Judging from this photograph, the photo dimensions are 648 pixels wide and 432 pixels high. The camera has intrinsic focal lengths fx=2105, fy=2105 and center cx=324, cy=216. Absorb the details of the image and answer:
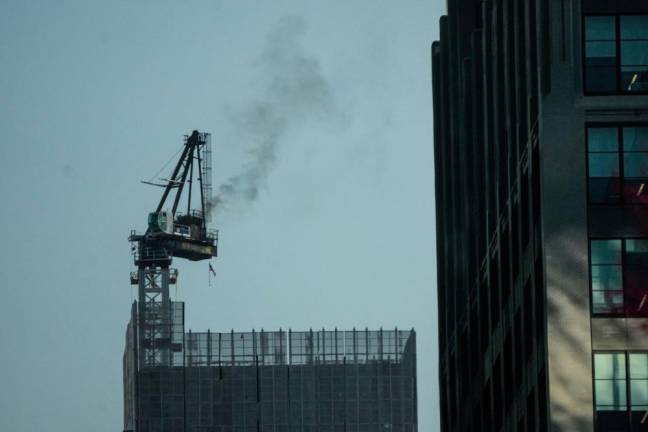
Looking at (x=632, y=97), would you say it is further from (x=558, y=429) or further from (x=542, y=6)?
(x=558, y=429)

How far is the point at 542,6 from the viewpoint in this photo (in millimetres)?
63469

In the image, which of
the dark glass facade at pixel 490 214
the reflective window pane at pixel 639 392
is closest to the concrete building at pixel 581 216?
the reflective window pane at pixel 639 392

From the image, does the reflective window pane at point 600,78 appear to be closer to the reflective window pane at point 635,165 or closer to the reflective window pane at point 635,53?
the reflective window pane at point 635,53

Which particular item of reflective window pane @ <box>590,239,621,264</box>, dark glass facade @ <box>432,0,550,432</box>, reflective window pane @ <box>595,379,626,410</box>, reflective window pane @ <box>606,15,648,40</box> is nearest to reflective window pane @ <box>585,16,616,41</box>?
reflective window pane @ <box>606,15,648,40</box>

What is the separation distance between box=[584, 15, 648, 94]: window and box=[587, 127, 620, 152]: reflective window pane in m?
1.15

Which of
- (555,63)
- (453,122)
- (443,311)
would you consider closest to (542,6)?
(555,63)

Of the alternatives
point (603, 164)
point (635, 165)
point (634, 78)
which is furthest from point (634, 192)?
point (634, 78)

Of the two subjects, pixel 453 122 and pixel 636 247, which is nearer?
pixel 636 247

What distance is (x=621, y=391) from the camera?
60.2m

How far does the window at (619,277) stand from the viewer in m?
60.9

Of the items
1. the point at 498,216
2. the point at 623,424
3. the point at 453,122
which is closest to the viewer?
the point at 623,424

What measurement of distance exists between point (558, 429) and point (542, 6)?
42.2 feet

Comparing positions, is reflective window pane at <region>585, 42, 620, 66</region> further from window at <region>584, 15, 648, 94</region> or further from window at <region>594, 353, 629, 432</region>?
window at <region>594, 353, 629, 432</region>

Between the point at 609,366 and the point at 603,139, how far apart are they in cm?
685
